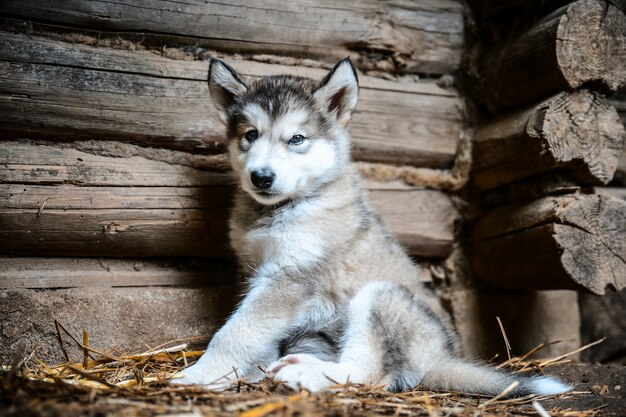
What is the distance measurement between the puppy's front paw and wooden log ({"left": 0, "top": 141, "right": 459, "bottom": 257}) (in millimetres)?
1196

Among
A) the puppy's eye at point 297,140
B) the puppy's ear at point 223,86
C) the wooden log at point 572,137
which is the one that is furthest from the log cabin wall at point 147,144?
the wooden log at point 572,137

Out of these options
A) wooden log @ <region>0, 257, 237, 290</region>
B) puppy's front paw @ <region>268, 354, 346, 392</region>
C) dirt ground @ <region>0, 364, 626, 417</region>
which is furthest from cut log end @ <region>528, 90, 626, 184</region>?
wooden log @ <region>0, 257, 237, 290</region>

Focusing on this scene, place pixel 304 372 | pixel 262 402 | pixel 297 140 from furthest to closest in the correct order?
pixel 297 140, pixel 304 372, pixel 262 402

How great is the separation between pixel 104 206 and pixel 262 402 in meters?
1.77

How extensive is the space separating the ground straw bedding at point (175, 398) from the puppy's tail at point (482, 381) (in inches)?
2.1

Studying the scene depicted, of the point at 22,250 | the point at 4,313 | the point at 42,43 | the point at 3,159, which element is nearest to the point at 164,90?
the point at 42,43

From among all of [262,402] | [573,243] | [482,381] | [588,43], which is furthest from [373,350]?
[588,43]

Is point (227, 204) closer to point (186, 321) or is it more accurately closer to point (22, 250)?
point (186, 321)

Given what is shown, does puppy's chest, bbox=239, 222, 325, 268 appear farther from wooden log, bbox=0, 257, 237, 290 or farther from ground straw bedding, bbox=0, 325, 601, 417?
ground straw bedding, bbox=0, 325, 601, 417

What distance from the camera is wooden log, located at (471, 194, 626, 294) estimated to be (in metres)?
3.64

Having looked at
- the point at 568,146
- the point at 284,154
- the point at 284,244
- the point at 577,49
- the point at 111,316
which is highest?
the point at 577,49

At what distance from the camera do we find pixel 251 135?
3.48 metres

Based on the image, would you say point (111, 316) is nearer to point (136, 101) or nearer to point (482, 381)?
point (136, 101)

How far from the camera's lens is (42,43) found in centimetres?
340
